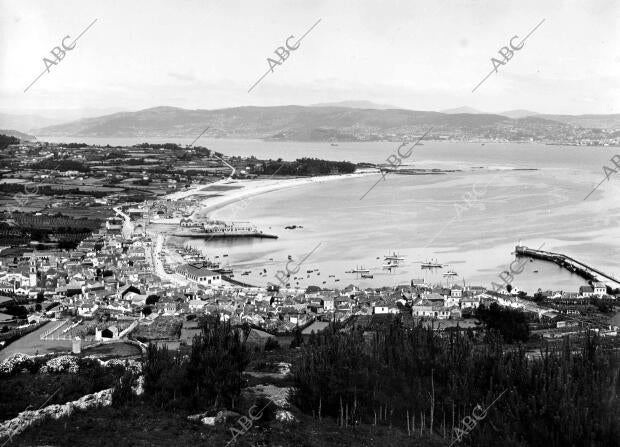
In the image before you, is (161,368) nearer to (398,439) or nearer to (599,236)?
(398,439)

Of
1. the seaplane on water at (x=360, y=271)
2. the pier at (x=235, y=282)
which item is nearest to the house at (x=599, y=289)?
the seaplane on water at (x=360, y=271)

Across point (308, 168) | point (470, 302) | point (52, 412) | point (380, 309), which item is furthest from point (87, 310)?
point (308, 168)

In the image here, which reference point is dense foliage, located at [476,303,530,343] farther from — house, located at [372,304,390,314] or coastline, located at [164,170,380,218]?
coastline, located at [164,170,380,218]

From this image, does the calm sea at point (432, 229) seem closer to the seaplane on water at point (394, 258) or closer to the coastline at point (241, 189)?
the seaplane on water at point (394, 258)

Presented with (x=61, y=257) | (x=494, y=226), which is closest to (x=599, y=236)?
(x=494, y=226)

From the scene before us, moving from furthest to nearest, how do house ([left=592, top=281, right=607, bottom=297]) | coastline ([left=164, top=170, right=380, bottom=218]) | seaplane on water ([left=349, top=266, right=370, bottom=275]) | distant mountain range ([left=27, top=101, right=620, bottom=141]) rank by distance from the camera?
distant mountain range ([left=27, top=101, right=620, bottom=141]), coastline ([left=164, top=170, right=380, bottom=218]), seaplane on water ([left=349, top=266, right=370, bottom=275]), house ([left=592, top=281, right=607, bottom=297])

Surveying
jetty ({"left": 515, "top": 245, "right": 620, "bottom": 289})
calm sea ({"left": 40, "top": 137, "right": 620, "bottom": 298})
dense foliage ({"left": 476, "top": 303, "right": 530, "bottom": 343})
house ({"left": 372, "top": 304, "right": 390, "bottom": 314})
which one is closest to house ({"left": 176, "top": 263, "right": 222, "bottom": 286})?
calm sea ({"left": 40, "top": 137, "right": 620, "bottom": 298})

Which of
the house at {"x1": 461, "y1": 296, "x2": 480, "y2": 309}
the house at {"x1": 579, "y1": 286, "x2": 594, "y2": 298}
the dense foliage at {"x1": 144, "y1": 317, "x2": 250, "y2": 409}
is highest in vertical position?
the dense foliage at {"x1": 144, "y1": 317, "x2": 250, "y2": 409}
